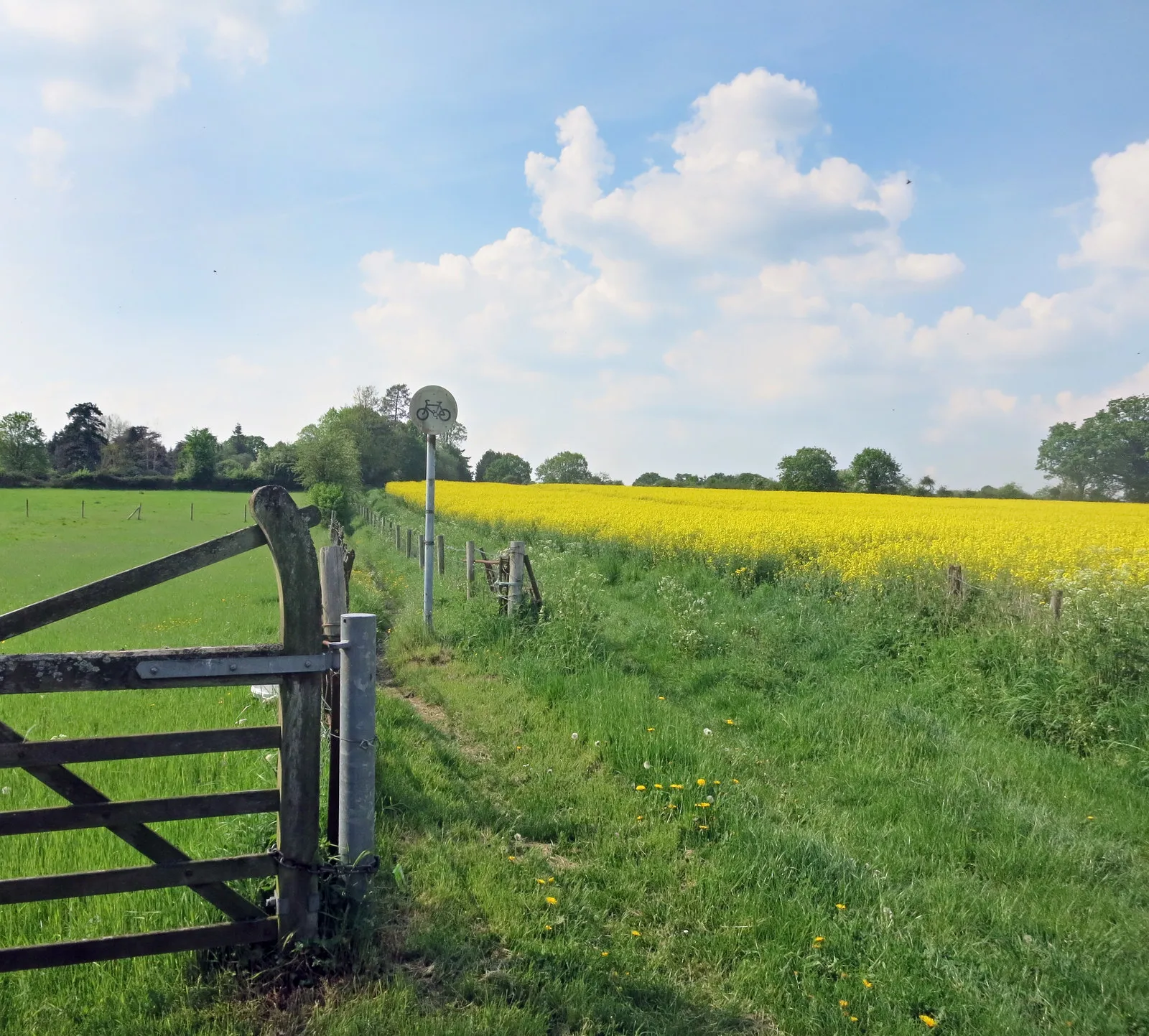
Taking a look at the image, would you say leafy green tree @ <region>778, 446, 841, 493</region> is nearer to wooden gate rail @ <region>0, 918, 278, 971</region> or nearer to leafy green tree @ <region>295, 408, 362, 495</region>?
leafy green tree @ <region>295, 408, 362, 495</region>

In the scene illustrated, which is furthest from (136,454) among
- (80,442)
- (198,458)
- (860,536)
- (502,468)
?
(860,536)

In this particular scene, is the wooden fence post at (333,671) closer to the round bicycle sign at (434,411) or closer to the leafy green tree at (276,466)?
the round bicycle sign at (434,411)

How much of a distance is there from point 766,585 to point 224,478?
251 ft

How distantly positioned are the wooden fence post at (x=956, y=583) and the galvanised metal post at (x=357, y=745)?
8.26 m

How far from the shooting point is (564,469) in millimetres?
113125

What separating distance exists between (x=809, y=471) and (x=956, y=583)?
67.6m

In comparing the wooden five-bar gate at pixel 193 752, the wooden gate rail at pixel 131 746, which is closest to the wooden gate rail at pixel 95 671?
the wooden five-bar gate at pixel 193 752

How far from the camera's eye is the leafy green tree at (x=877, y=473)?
69062 mm

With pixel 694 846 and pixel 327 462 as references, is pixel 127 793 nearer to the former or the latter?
pixel 694 846

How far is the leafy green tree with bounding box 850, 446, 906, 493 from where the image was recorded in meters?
69.1

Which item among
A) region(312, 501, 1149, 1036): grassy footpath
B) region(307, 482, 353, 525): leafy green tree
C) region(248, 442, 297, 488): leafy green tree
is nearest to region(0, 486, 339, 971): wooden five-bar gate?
region(312, 501, 1149, 1036): grassy footpath

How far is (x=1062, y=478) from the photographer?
224 feet

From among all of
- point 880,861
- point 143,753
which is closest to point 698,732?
point 880,861

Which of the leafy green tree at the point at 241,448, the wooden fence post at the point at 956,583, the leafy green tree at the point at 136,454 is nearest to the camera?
the wooden fence post at the point at 956,583
